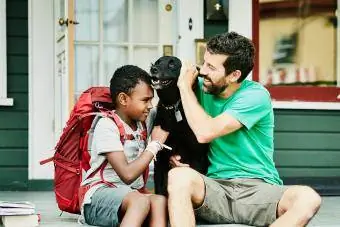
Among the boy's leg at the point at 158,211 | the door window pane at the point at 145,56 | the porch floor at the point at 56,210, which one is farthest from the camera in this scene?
the door window pane at the point at 145,56

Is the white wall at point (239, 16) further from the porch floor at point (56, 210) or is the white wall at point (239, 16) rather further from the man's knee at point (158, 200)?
the man's knee at point (158, 200)

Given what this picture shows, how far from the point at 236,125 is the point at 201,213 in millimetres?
450

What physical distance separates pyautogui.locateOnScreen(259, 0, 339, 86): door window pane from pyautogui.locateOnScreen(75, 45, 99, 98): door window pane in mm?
1402

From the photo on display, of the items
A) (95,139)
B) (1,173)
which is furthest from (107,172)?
(1,173)

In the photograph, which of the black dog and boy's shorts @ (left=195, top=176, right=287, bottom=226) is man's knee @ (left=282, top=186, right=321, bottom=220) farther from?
the black dog

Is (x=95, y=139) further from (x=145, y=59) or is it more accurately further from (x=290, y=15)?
(x=290, y=15)

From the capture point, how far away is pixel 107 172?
3.65 metres

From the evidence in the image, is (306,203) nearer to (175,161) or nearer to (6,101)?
(175,161)

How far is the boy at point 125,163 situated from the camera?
3.45 m

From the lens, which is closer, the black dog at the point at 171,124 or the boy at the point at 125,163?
the boy at the point at 125,163

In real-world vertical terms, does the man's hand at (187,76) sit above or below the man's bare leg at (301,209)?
above

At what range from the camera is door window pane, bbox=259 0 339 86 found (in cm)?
638

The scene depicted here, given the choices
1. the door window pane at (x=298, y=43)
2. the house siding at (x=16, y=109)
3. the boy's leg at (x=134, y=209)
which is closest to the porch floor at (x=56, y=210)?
the house siding at (x=16, y=109)

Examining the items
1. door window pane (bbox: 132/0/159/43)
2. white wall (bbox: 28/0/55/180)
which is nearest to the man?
white wall (bbox: 28/0/55/180)
